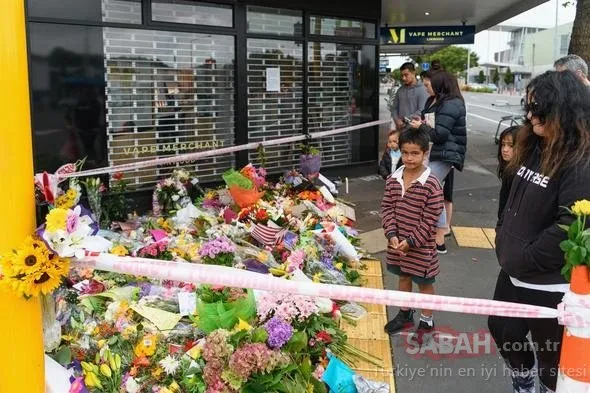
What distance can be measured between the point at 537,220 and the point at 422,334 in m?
1.64

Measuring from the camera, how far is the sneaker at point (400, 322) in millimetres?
4020

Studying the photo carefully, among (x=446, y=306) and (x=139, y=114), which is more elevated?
(x=139, y=114)

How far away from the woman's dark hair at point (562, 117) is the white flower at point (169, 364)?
211 cm

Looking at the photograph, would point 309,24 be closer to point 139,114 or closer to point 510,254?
point 139,114

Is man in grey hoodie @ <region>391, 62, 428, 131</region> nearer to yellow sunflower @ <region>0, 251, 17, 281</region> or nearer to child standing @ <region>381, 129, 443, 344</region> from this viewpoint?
child standing @ <region>381, 129, 443, 344</region>

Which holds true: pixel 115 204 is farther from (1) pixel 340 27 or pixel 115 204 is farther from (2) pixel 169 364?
(1) pixel 340 27

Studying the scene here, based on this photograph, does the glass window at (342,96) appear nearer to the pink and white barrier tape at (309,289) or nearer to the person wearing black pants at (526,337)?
the person wearing black pants at (526,337)

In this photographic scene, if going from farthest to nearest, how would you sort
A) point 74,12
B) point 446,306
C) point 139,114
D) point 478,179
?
point 478,179, point 139,114, point 74,12, point 446,306

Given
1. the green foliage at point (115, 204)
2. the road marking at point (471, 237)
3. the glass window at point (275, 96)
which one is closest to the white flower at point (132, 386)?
the green foliage at point (115, 204)

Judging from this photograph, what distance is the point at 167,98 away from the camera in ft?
24.0

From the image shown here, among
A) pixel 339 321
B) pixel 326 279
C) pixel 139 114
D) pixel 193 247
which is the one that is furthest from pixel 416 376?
pixel 139 114

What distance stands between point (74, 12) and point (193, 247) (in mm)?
3295

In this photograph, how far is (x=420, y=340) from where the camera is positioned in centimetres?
390

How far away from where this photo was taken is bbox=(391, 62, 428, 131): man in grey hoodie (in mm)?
7422
